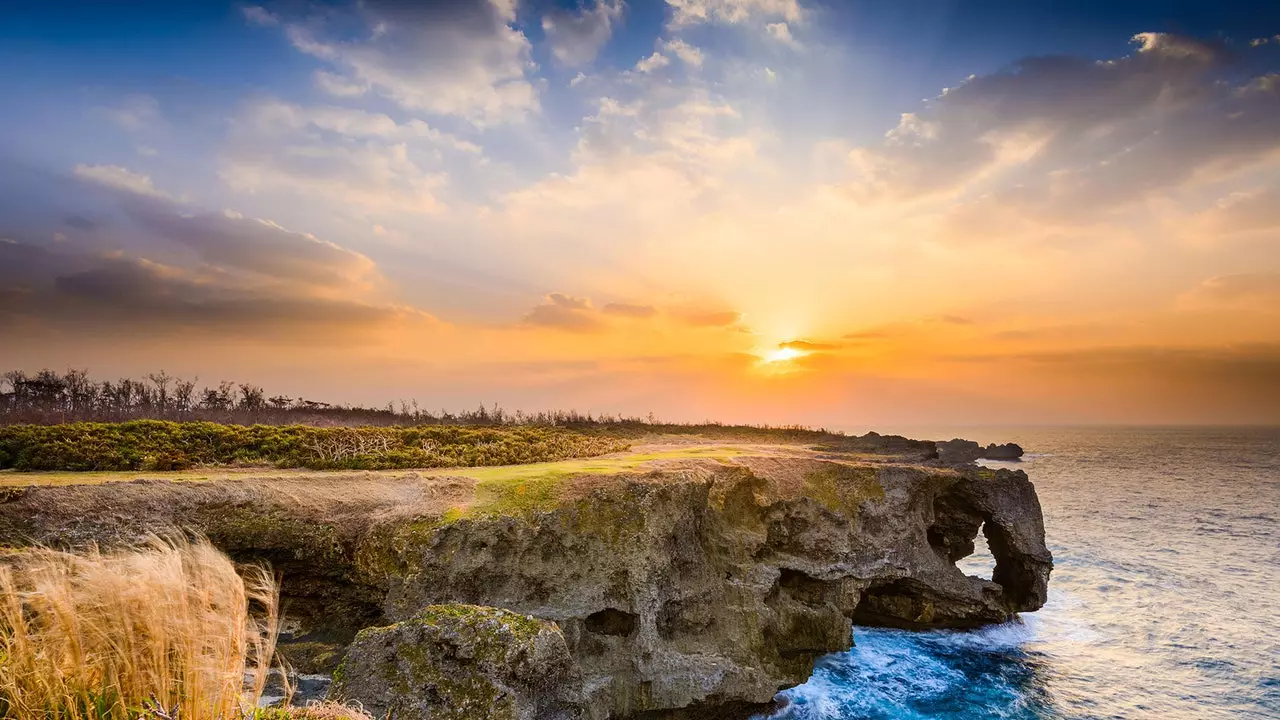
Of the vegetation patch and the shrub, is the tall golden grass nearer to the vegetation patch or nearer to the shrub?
the shrub

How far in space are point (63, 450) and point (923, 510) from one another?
2873cm

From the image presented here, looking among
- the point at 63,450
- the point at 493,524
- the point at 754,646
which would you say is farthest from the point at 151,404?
the point at 754,646

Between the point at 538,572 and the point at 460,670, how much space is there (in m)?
5.27

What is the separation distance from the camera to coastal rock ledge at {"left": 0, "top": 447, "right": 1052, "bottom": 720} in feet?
30.7

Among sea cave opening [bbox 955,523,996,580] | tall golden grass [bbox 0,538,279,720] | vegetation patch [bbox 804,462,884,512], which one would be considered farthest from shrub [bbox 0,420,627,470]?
sea cave opening [bbox 955,523,996,580]

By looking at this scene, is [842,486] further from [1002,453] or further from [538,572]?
[1002,453]

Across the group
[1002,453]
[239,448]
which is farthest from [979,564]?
[1002,453]

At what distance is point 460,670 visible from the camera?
911 cm

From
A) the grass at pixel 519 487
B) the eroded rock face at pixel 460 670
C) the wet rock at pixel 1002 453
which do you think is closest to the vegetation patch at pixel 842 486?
the grass at pixel 519 487

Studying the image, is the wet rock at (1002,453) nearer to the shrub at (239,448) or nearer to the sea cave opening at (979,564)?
the sea cave opening at (979,564)

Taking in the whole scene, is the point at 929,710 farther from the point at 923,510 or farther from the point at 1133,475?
the point at 1133,475

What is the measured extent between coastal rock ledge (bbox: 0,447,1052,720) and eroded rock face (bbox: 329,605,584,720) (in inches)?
1.1

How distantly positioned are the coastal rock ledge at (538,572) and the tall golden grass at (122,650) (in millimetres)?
4000

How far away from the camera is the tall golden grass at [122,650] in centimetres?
468
